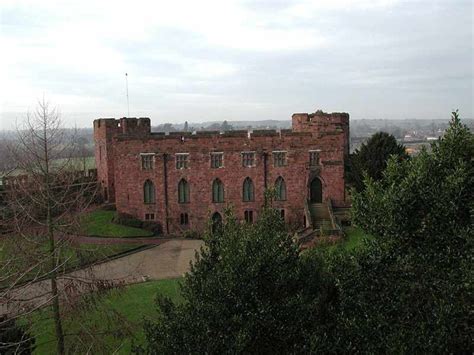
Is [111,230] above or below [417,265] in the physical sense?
below

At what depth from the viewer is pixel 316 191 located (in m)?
38.7

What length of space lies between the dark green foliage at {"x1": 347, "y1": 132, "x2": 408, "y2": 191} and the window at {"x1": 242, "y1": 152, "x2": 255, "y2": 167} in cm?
742

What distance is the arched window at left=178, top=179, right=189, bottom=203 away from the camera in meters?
38.9

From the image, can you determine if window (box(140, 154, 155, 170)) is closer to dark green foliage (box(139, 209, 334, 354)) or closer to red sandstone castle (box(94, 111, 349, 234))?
red sandstone castle (box(94, 111, 349, 234))

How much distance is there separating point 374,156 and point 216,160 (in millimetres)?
11553

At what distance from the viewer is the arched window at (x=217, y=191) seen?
3862 centimetres

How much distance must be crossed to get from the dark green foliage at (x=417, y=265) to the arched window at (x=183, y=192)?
85.0 feet

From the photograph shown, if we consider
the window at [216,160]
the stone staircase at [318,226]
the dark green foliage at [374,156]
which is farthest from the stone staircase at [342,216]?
the window at [216,160]

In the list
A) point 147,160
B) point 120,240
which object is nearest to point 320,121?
point 147,160

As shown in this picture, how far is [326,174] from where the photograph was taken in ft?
125

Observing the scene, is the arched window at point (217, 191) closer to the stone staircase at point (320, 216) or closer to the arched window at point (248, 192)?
the arched window at point (248, 192)

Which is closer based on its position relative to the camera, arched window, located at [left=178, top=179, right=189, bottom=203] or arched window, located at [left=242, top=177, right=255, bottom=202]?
arched window, located at [left=242, top=177, right=255, bottom=202]

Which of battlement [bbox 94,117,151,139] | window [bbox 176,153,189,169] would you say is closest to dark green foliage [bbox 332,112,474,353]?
window [bbox 176,153,189,169]

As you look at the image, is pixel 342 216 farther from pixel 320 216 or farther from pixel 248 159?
pixel 248 159
